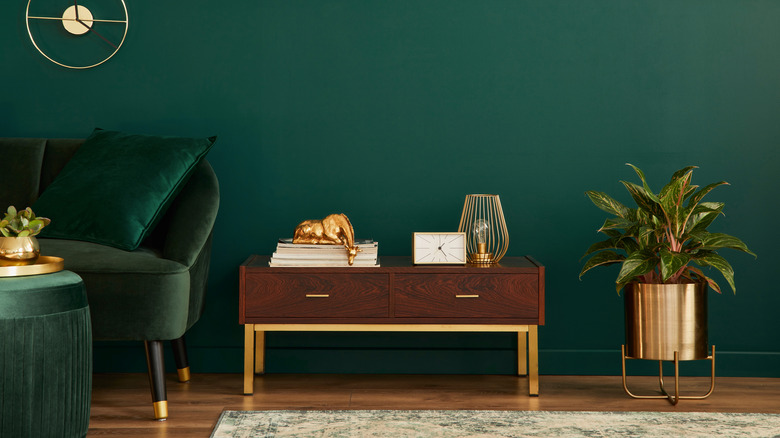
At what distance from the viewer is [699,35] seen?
2363 mm

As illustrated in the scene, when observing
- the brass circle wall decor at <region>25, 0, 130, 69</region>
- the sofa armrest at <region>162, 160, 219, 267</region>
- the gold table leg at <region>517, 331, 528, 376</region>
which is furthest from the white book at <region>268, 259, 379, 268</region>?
the brass circle wall decor at <region>25, 0, 130, 69</region>

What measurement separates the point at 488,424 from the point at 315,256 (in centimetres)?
73

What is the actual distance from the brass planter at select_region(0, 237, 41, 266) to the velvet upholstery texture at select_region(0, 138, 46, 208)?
2.51 ft

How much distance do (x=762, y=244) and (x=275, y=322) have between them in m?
1.77

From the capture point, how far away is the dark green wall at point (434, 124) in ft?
7.79

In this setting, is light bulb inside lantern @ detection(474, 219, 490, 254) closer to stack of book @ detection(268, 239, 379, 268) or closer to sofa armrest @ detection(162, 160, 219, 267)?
stack of book @ detection(268, 239, 379, 268)

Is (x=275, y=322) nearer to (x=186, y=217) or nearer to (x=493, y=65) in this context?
(x=186, y=217)

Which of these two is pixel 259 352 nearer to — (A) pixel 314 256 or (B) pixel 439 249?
(A) pixel 314 256

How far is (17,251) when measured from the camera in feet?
4.71

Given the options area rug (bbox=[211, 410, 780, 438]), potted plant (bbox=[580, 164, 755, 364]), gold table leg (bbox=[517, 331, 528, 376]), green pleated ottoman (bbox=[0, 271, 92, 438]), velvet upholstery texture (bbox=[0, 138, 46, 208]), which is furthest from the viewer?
gold table leg (bbox=[517, 331, 528, 376])

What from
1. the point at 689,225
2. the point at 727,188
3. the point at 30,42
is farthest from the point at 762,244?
the point at 30,42

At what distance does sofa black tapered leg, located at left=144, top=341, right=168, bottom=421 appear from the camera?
1.78 m

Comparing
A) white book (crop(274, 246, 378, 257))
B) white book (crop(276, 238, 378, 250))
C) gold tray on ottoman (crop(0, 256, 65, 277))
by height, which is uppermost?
white book (crop(276, 238, 378, 250))

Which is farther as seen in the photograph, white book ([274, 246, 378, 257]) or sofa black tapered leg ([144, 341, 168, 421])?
white book ([274, 246, 378, 257])
